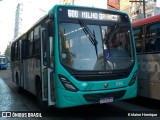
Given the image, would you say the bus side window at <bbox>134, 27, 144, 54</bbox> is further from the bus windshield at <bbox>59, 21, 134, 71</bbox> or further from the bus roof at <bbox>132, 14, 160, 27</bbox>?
the bus windshield at <bbox>59, 21, 134, 71</bbox>

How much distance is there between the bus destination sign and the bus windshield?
0.21 meters

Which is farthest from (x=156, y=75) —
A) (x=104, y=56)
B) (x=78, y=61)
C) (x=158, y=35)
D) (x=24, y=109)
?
(x=24, y=109)

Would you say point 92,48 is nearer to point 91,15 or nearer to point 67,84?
point 91,15

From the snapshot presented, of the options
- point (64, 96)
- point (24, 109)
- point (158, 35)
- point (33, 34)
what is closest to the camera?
point (64, 96)

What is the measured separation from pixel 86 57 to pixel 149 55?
2790 millimetres

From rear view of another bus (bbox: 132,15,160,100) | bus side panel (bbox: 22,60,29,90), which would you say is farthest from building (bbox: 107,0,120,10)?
rear view of another bus (bbox: 132,15,160,100)

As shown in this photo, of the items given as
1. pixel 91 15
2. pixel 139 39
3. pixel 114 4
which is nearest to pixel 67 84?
pixel 91 15

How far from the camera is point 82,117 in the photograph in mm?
9125

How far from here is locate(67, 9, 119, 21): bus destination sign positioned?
28.1ft

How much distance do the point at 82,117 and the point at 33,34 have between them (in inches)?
152

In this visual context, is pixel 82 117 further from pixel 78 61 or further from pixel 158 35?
pixel 158 35

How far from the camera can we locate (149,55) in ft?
33.4

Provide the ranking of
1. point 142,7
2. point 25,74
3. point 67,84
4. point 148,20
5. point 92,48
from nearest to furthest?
point 67,84, point 92,48, point 148,20, point 25,74, point 142,7

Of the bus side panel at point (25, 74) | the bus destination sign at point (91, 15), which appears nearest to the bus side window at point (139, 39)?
the bus destination sign at point (91, 15)
